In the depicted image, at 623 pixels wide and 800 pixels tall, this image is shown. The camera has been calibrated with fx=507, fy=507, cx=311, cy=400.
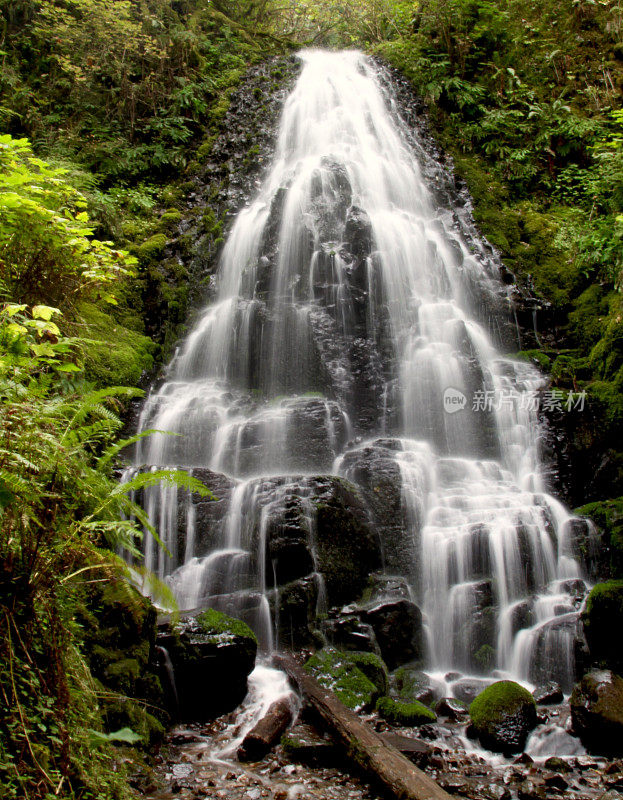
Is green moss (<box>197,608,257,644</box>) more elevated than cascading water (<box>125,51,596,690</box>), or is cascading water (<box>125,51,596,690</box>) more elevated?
cascading water (<box>125,51,596,690</box>)

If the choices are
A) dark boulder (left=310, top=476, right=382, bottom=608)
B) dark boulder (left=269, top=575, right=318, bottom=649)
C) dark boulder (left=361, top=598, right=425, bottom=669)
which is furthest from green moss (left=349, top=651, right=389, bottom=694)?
dark boulder (left=310, top=476, right=382, bottom=608)

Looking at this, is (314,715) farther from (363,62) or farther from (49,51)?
(363,62)

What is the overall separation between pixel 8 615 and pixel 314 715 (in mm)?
3365

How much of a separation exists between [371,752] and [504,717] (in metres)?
1.57

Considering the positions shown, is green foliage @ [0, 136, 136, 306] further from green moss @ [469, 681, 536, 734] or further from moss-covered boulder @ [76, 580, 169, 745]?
green moss @ [469, 681, 536, 734]

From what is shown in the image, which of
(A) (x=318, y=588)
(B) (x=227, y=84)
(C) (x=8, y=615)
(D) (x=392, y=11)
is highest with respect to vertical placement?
(D) (x=392, y=11)

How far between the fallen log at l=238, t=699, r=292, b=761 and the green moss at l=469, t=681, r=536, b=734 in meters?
1.72

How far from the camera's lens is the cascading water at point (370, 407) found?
6715mm

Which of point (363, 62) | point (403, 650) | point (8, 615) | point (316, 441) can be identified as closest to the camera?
point (8, 615)

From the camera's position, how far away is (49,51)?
15461 millimetres

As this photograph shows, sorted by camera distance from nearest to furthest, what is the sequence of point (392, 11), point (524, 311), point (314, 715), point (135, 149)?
point (314, 715)
point (524, 311)
point (135, 149)
point (392, 11)

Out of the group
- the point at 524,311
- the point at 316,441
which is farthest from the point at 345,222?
the point at 316,441

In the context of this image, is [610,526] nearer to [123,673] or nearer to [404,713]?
[404,713]

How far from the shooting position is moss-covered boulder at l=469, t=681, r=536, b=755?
439 cm
